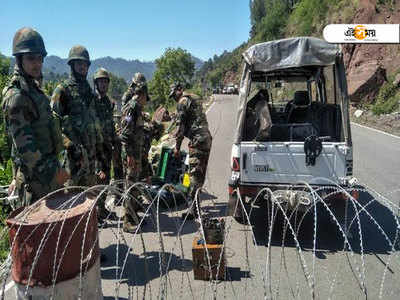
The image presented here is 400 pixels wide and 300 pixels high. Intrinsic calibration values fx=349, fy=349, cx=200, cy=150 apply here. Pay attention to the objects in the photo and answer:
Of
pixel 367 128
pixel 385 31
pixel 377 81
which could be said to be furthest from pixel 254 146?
pixel 385 31

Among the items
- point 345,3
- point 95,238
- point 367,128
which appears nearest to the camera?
point 95,238

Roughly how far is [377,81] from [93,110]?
2132 cm

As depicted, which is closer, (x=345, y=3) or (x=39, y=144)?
(x=39, y=144)

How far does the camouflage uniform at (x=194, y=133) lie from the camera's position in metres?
5.57

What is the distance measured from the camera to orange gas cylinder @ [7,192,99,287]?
227 cm

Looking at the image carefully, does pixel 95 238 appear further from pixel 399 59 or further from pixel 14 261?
pixel 399 59

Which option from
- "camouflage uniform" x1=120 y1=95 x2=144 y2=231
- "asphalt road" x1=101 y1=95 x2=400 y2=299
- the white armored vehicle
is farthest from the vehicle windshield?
"camouflage uniform" x1=120 y1=95 x2=144 y2=231

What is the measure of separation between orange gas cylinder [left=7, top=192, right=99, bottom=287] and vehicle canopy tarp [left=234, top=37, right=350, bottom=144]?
2.89 metres

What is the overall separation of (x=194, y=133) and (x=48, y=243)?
3.55 metres

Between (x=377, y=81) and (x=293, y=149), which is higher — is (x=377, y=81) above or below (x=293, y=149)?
above

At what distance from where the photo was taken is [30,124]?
3053 millimetres

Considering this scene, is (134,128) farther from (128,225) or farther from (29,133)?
(29,133)

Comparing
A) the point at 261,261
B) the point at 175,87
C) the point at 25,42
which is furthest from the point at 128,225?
the point at 25,42

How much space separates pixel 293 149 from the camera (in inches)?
185
